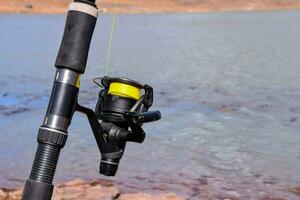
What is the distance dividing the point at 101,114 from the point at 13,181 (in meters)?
4.45

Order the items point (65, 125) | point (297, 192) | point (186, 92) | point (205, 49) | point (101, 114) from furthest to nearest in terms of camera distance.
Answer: point (205, 49)
point (186, 92)
point (297, 192)
point (101, 114)
point (65, 125)

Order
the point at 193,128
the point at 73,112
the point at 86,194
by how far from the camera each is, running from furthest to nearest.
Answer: the point at 193,128, the point at 86,194, the point at 73,112

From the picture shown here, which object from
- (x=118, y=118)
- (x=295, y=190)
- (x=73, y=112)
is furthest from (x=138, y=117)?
(x=295, y=190)

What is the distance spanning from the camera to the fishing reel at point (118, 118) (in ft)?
8.96

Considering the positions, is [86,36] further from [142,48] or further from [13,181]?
[142,48]

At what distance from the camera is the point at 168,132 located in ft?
32.4

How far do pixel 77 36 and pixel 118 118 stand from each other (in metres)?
0.48

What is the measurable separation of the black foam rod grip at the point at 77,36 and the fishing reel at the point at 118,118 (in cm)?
25

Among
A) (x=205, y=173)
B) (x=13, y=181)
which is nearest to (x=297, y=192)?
(x=205, y=173)

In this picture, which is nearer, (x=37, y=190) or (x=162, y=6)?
(x=37, y=190)

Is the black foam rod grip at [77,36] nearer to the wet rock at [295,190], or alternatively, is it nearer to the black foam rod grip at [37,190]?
the black foam rod grip at [37,190]

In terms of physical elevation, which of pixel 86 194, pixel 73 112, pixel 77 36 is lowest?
pixel 86 194

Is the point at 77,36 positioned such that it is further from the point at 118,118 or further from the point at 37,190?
the point at 37,190

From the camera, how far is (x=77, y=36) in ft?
8.29
